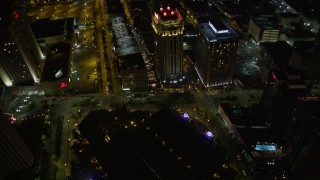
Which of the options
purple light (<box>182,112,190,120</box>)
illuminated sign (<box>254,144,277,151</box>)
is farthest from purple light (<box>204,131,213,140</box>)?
illuminated sign (<box>254,144,277,151</box>)

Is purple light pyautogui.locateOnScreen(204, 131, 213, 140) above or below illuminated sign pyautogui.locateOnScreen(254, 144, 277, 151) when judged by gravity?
above

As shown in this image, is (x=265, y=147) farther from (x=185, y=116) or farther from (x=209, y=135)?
(x=185, y=116)

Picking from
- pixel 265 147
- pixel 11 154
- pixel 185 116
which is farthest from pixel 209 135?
pixel 11 154

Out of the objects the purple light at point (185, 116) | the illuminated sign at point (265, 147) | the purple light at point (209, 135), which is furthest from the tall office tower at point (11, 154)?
the illuminated sign at point (265, 147)

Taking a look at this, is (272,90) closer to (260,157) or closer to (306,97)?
(306,97)

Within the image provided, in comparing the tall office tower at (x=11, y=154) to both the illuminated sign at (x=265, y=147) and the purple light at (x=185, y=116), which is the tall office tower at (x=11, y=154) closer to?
the purple light at (x=185, y=116)

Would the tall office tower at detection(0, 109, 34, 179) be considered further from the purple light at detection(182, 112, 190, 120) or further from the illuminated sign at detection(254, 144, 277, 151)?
the illuminated sign at detection(254, 144, 277, 151)

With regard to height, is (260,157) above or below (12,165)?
below

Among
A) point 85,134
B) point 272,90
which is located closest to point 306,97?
point 272,90
